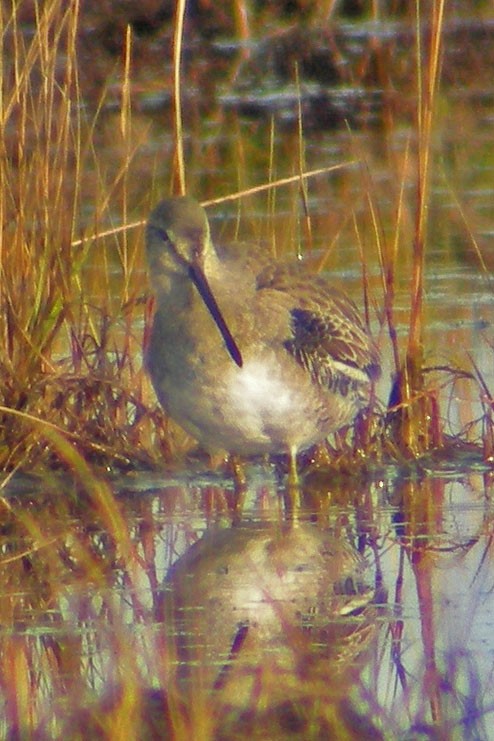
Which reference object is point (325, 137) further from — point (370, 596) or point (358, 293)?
point (370, 596)

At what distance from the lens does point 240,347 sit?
6812 millimetres

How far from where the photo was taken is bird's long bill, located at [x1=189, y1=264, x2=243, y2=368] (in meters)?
6.74

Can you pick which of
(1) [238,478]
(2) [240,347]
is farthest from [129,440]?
(2) [240,347]

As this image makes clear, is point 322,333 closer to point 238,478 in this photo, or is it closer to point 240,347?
point 240,347

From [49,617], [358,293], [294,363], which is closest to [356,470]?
[294,363]

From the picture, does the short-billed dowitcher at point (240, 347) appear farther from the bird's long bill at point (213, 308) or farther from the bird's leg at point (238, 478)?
the bird's leg at point (238, 478)

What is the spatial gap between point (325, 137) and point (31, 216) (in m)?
6.70

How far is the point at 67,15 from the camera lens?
7.04 m

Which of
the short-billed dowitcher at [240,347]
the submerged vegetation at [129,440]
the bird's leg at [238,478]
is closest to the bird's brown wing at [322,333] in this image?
the short-billed dowitcher at [240,347]

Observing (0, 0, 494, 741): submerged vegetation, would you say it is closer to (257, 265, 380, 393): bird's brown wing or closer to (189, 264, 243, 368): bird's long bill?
(257, 265, 380, 393): bird's brown wing

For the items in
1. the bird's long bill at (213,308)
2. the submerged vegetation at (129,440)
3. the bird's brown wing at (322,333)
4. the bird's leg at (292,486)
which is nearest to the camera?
the submerged vegetation at (129,440)

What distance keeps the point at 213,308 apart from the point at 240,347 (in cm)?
16

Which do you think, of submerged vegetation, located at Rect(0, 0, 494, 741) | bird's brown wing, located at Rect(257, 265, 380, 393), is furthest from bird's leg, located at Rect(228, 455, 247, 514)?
bird's brown wing, located at Rect(257, 265, 380, 393)

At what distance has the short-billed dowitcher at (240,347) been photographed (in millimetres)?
6738
